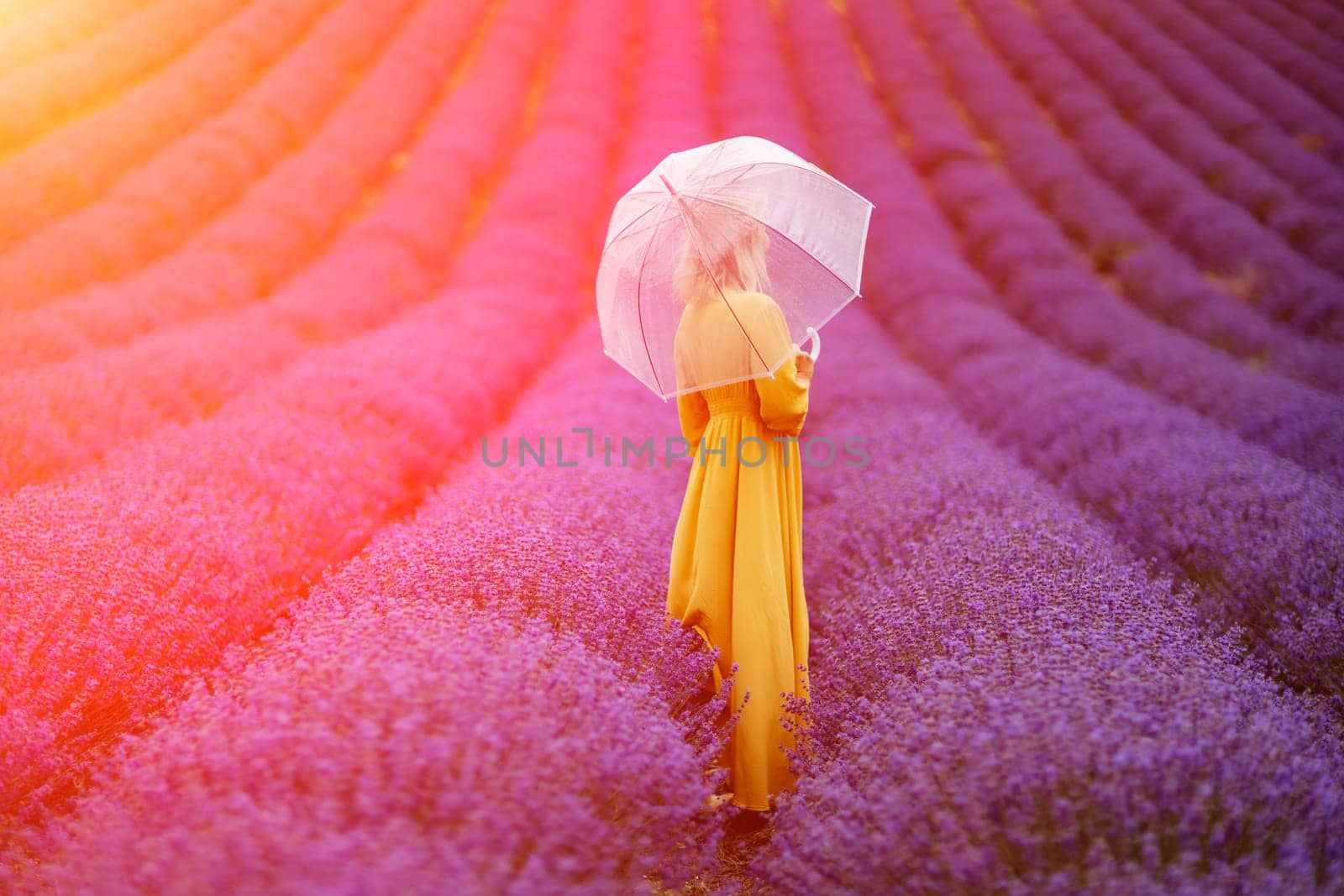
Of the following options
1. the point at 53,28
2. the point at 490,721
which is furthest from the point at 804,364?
the point at 53,28

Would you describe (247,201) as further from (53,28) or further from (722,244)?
(722,244)

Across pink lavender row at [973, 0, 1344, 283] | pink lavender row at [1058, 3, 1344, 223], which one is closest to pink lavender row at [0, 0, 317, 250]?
pink lavender row at [973, 0, 1344, 283]

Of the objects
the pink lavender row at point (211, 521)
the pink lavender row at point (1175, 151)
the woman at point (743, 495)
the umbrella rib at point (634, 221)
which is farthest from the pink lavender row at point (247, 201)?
the pink lavender row at point (1175, 151)

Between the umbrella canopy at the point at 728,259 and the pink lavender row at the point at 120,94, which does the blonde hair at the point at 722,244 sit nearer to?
the umbrella canopy at the point at 728,259

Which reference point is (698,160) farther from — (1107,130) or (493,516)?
(1107,130)

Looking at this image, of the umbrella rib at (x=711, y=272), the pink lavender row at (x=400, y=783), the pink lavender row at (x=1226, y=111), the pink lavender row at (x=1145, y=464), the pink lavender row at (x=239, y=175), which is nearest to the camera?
the pink lavender row at (x=400, y=783)

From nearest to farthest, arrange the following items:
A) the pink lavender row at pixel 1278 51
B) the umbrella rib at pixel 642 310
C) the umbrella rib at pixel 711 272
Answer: the umbrella rib at pixel 711 272
the umbrella rib at pixel 642 310
the pink lavender row at pixel 1278 51
